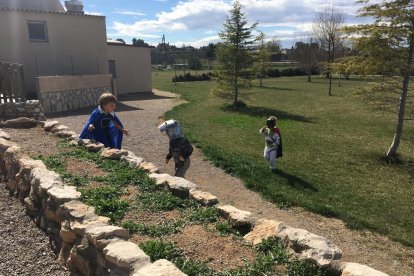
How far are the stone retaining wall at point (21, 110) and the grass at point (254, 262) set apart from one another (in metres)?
8.88

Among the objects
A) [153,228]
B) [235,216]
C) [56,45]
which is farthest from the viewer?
[56,45]

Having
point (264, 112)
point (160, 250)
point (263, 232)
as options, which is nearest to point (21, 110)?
point (160, 250)

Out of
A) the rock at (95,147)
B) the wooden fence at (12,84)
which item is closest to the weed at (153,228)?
the rock at (95,147)

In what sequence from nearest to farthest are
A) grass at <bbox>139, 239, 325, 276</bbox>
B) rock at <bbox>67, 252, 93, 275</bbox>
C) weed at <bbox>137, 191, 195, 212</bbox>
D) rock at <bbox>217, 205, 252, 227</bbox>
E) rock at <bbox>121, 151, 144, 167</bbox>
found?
grass at <bbox>139, 239, 325, 276</bbox> < rock at <bbox>67, 252, 93, 275</bbox> < rock at <bbox>217, 205, 252, 227</bbox> < weed at <bbox>137, 191, 195, 212</bbox> < rock at <bbox>121, 151, 144, 167</bbox>

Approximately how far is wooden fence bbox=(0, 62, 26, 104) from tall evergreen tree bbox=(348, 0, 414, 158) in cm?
1044

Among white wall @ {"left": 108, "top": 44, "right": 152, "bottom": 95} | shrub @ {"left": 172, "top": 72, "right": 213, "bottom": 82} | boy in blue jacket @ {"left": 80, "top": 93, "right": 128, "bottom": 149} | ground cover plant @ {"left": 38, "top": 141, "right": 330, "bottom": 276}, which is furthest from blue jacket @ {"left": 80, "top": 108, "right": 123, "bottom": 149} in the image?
shrub @ {"left": 172, "top": 72, "right": 213, "bottom": 82}

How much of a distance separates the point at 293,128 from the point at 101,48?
11888 mm

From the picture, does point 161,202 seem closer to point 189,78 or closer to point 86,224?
point 86,224

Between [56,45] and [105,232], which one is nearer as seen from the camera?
[105,232]

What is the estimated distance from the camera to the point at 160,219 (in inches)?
168

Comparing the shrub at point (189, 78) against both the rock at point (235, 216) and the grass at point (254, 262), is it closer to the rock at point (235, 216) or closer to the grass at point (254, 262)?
the rock at point (235, 216)

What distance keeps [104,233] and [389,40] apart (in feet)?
32.6

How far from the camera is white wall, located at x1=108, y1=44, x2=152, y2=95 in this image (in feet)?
79.2

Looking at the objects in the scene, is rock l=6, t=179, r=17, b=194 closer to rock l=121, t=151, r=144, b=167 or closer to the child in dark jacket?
rock l=121, t=151, r=144, b=167
